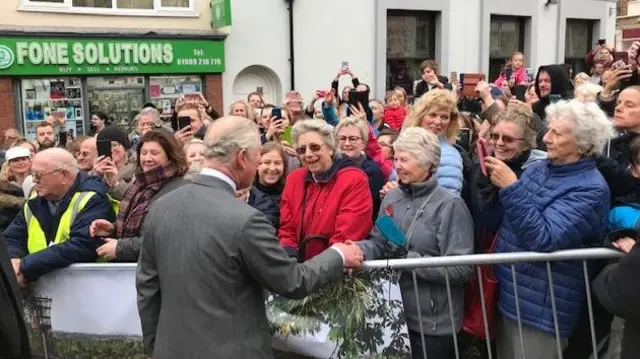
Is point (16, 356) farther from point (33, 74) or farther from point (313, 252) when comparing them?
point (33, 74)

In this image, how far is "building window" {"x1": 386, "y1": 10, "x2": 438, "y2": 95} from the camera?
15.1 m

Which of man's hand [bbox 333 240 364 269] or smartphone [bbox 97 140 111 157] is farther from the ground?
smartphone [bbox 97 140 111 157]

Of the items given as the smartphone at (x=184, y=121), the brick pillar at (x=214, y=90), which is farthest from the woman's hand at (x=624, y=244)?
the brick pillar at (x=214, y=90)

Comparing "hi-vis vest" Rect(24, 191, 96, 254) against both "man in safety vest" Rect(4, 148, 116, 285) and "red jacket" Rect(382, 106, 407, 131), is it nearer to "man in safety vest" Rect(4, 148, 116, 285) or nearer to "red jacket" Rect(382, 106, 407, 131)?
"man in safety vest" Rect(4, 148, 116, 285)

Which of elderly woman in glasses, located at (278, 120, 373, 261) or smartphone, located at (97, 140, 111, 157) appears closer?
elderly woman in glasses, located at (278, 120, 373, 261)

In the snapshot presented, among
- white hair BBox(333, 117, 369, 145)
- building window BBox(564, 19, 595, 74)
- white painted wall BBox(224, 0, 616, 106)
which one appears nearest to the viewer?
white hair BBox(333, 117, 369, 145)

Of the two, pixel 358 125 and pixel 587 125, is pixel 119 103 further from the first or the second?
pixel 587 125

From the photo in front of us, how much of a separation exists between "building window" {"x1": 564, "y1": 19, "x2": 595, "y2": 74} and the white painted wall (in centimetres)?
65

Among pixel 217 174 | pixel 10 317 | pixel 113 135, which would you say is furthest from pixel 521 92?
pixel 10 317

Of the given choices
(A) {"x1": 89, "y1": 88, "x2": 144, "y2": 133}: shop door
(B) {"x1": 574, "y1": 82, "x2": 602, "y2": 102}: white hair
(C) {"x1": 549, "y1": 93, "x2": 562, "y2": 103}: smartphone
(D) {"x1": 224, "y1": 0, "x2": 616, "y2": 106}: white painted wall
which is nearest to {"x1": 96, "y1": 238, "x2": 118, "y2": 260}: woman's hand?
(B) {"x1": 574, "y1": 82, "x2": 602, "y2": 102}: white hair

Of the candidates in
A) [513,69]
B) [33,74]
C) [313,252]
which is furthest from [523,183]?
[33,74]

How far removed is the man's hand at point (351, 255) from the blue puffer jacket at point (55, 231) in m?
1.53

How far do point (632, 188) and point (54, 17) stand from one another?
35.2 ft

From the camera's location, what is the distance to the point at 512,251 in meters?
3.11
